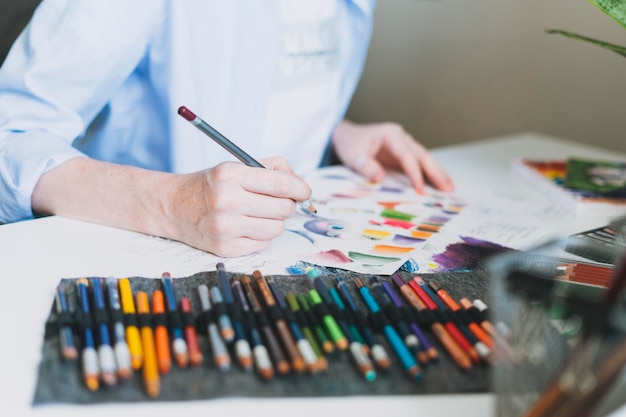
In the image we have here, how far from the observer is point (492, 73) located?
5.67ft

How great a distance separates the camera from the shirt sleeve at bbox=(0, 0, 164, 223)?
0.77 meters

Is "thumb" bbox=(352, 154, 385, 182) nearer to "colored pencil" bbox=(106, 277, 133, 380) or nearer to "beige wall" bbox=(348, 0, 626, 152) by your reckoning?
"colored pencil" bbox=(106, 277, 133, 380)

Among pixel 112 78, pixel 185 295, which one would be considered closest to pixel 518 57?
pixel 112 78

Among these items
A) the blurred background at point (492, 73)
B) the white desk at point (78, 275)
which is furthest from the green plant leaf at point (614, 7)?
the blurred background at point (492, 73)

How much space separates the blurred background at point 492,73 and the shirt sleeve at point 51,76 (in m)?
1.05

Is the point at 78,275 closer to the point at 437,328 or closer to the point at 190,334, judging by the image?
the point at 190,334

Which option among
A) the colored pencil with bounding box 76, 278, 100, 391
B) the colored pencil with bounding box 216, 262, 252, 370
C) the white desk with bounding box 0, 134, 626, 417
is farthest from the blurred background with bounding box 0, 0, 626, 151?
the colored pencil with bounding box 76, 278, 100, 391

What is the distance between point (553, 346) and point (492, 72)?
1457 millimetres

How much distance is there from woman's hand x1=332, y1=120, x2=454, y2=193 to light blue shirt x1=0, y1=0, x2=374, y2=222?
7 cm

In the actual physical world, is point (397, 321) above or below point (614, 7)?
below

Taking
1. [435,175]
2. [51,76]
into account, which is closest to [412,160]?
[435,175]

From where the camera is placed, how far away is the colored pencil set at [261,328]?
0.45 metres

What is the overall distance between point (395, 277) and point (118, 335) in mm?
249

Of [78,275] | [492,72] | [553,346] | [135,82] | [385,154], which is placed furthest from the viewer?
[492,72]
